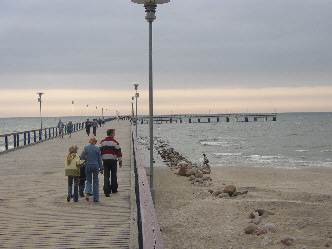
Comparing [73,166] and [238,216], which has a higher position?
[73,166]

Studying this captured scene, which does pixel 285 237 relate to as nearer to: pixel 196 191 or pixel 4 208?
pixel 4 208

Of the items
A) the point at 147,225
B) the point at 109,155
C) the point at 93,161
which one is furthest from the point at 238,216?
the point at 147,225

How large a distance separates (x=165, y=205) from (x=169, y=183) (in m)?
5.88

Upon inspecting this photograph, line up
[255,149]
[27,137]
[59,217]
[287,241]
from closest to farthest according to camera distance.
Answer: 1. [59,217]
2. [287,241]
3. [255,149]
4. [27,137]

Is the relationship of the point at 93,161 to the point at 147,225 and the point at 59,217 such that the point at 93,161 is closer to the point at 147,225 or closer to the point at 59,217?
the point at 59,217

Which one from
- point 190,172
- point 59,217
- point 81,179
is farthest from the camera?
point 190,172

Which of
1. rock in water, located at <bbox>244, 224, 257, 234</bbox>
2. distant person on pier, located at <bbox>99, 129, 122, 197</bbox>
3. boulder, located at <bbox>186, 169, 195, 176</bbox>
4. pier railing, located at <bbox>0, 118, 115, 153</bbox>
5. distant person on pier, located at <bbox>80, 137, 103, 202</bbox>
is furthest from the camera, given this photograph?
boulder, located at <bbox>186, 169, 195, 176</bbox>

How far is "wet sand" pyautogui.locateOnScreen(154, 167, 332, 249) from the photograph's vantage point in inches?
370

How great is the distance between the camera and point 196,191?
16531 millimetres

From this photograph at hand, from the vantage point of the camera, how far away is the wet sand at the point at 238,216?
9.39 metres

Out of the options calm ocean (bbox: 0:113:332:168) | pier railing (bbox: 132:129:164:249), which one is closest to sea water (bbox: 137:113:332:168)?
calm ocean (bbox: 0:113:332:168)

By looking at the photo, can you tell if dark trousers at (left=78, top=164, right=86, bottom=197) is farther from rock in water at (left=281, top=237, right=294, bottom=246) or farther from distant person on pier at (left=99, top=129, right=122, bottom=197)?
rock in water at (left=281, top=237, right=294, bottom=246)

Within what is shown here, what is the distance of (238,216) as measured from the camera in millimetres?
11789

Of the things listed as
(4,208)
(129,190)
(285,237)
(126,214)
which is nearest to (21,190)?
(4,208)
